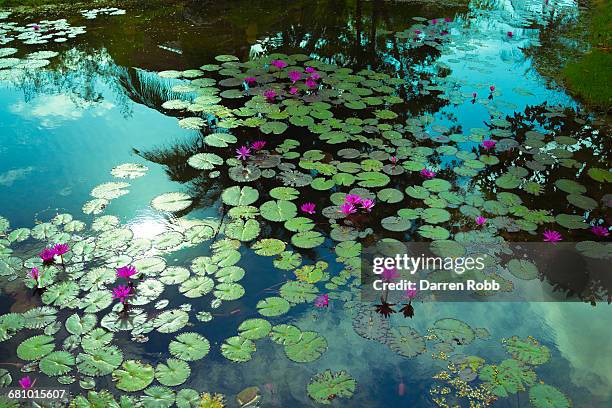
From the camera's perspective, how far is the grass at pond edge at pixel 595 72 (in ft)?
18.9

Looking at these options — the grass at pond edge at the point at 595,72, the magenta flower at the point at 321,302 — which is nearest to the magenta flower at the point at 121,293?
the magenta flower at the point at 321,302

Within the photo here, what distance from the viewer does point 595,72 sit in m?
6.32

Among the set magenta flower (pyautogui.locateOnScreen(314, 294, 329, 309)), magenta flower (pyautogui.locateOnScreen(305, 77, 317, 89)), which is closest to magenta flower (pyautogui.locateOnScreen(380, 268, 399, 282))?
magenta flower (pyautogui.locateOnScreen(314, 294, 329, 309))

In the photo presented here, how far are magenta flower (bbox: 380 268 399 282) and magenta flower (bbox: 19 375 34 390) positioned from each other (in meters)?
2.07

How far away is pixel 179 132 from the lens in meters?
5.02

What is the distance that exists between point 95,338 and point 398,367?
67.2 inches

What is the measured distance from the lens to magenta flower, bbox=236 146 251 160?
4.32 meters

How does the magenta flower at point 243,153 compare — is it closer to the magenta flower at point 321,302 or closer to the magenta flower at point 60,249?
the magenta flower at point 60,249

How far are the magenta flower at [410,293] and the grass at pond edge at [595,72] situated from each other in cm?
409

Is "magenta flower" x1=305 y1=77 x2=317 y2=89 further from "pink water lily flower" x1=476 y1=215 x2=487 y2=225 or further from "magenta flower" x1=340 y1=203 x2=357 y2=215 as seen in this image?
"pink water lily flower" x1=476 y1=215 x2=487 y2=225

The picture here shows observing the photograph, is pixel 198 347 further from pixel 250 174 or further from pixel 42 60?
pixel 42 60

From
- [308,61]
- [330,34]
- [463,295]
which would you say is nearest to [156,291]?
[463,295]

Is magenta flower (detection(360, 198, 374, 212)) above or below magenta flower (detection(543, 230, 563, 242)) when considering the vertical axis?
above

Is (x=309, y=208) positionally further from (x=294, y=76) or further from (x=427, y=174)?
(x=294, y=76)
